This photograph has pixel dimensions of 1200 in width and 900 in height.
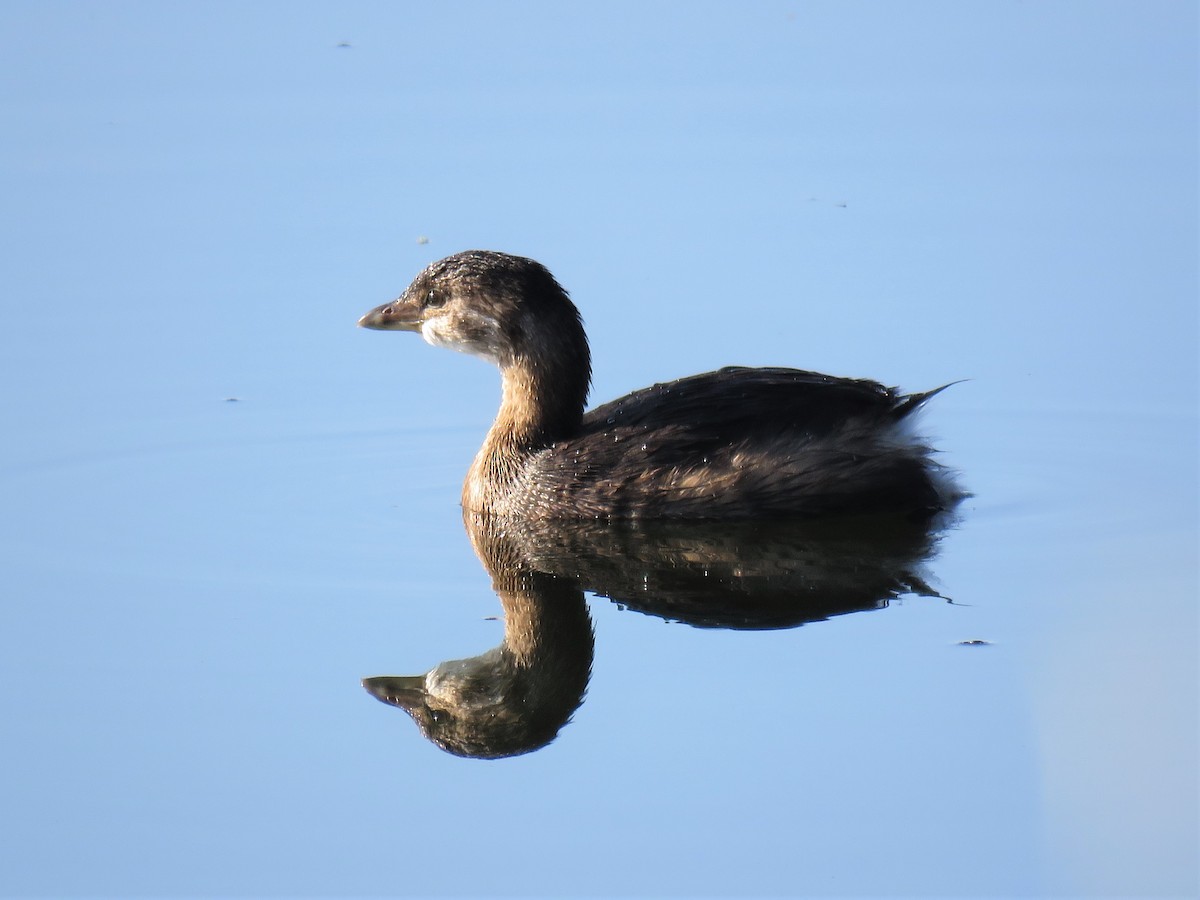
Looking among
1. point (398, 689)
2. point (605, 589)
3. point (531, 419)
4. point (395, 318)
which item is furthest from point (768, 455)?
point (398, 689)

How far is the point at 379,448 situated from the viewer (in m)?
10.6

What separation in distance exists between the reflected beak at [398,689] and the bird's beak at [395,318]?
2.93 m

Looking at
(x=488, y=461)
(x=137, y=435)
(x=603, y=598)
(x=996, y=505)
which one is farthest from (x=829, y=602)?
(x=137, y=435)

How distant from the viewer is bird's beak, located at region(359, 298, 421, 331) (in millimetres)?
10594

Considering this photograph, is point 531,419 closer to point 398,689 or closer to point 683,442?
point 683,442

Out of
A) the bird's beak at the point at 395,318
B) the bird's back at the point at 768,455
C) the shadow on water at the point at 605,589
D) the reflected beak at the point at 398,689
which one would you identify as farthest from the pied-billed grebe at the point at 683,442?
the reflected beak at the point at 398,689

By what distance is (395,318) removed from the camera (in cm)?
1063

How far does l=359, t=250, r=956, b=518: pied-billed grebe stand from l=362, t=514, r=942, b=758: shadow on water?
119 millimetres

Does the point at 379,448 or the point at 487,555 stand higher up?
the point at 379,448

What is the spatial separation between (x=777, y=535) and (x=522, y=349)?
157 cm

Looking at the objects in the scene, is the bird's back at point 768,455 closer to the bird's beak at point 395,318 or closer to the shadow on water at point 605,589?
the shadow on water at point 605,589

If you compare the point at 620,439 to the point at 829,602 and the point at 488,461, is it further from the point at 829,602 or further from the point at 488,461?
the point at 829,602

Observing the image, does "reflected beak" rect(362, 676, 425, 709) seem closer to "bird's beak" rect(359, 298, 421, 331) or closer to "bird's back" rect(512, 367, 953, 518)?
"bird's back" rect(512, 367, 953, 518)

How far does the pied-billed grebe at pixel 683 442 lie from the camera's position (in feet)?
31.5
